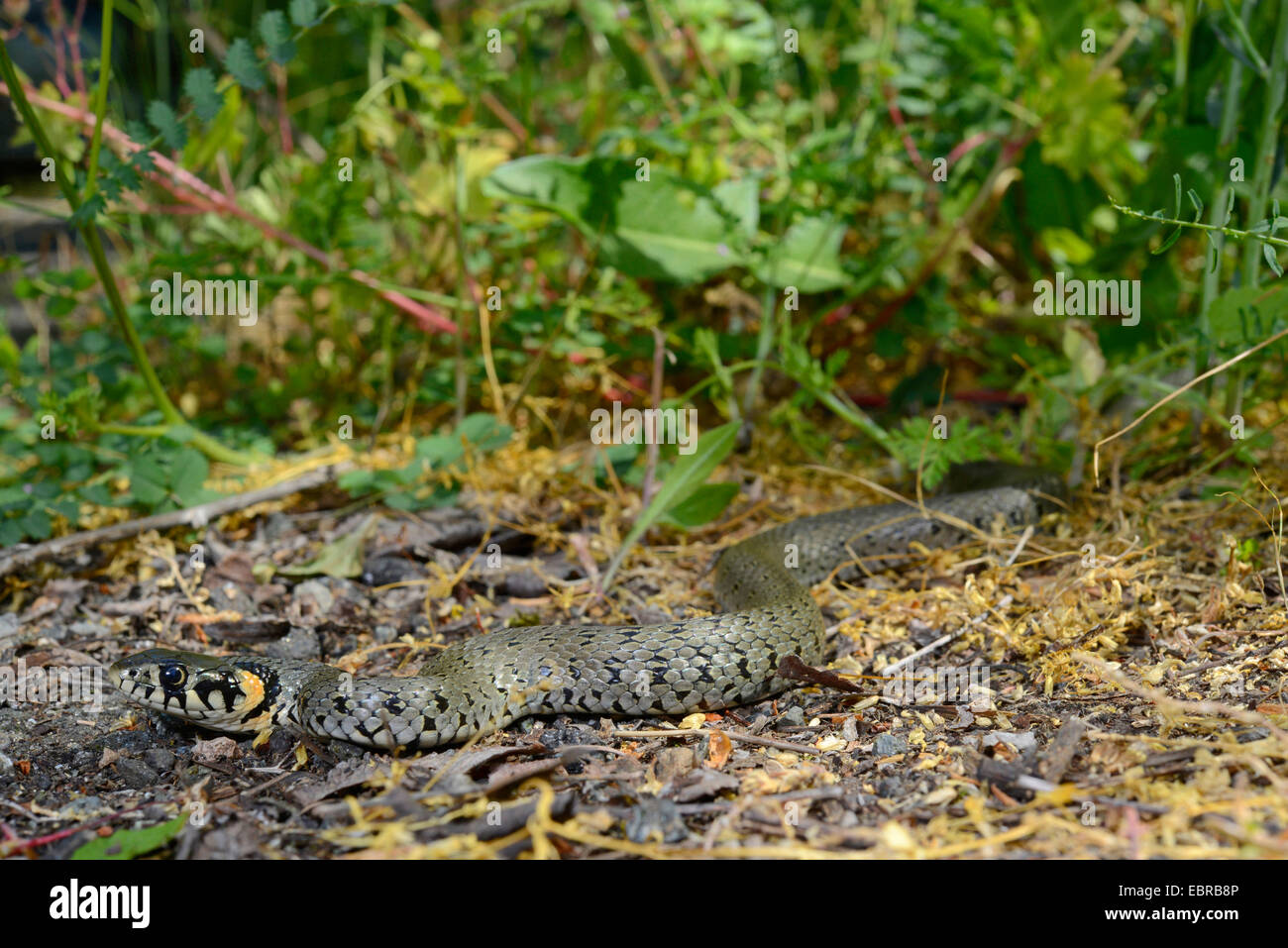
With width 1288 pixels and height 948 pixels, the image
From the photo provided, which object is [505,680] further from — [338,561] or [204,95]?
[204,95]

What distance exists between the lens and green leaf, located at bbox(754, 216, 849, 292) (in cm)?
554

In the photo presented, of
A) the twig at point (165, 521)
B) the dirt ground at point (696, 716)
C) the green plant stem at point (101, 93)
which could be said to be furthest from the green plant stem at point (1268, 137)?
the green plant stem at point (101, 93)

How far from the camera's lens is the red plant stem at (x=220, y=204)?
4801 mm

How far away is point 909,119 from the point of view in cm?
655

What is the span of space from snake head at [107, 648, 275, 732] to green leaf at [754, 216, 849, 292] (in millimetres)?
3314

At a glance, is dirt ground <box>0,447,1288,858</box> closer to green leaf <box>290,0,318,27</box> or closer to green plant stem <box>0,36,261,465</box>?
green plant stem <box>0,36,261,465</box>

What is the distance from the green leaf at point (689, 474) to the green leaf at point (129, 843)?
210cm

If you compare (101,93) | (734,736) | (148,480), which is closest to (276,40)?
(101,93)

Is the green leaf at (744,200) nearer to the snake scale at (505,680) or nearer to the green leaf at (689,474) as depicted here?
the green leaf at (689,474)

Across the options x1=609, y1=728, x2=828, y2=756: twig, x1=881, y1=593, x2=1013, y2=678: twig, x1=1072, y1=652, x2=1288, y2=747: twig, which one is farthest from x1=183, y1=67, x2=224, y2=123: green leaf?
x1=1072, y1=652, x2=1288, y2=747: twig
